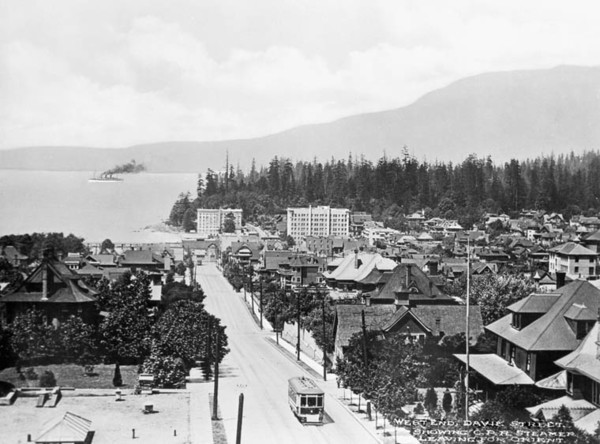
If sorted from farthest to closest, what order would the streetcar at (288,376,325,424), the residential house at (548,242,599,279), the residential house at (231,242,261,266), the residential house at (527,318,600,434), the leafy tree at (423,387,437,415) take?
the residential house at (231,242,261,266), the residential house at (548,242,599,279), the leafy tree at (423,387,437,415), the streetcar at (288,376,325,424), the residential house at (527,318,600,434)

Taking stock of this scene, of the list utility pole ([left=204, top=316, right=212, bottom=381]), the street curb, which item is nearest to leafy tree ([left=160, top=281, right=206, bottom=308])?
the street curb

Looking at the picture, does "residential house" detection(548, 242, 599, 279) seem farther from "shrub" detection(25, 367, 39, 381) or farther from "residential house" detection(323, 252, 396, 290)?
"shrub" detection(25, 367, 39, 381)

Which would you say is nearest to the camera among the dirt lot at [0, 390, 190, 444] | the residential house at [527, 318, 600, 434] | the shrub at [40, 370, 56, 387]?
the dirt lot at [0, 390, 190, 444]

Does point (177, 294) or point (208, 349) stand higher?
point (177, 294)

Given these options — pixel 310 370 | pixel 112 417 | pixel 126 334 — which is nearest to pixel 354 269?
pixel 310 370

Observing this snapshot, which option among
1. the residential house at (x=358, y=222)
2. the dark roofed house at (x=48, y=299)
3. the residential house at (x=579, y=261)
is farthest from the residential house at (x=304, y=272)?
the residential house at (x=358, y=222)

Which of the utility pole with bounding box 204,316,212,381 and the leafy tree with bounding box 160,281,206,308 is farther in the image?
the leafy tree with bounding box 160,281,206,308

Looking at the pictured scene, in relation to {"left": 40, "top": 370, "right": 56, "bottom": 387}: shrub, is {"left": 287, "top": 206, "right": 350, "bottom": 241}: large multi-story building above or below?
above

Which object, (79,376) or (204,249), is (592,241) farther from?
(204,249)
